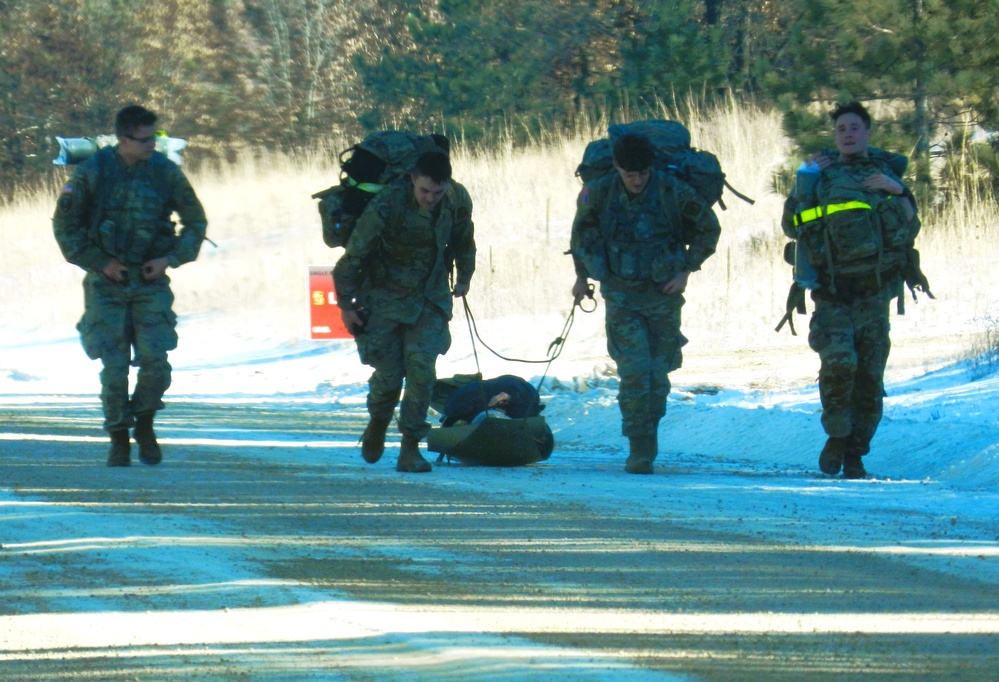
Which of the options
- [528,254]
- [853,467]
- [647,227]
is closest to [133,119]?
[647,227]

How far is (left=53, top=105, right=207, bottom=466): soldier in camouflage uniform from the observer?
864cm

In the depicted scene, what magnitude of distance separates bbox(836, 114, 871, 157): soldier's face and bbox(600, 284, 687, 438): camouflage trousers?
1.28 metres

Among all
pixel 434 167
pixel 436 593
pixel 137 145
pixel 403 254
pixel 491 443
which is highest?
pixel 137 145

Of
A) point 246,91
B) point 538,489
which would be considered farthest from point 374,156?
point 246,91

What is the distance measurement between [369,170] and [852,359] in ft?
9.42

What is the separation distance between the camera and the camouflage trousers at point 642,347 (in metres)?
8.95

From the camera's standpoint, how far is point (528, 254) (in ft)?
77.2

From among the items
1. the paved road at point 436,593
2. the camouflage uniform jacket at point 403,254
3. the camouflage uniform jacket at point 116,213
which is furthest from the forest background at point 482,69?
the paved road at point 436,593

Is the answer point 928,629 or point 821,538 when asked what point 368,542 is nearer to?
point 821,538

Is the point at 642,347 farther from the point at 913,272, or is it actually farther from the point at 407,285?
the point at 913,272

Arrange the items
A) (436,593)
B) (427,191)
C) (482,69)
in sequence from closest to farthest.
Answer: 1. (436,593)
2. (427,191)
3. (482,69)

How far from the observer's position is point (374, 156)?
8.73m

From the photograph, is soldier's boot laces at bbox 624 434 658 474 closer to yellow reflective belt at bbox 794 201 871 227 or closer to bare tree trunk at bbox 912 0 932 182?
yellow reflective belt at bbox 794 201 871 227

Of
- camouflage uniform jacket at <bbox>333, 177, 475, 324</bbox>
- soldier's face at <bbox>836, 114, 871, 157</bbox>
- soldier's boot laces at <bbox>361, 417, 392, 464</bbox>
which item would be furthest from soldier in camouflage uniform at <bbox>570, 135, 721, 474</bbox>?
soldier's boot laces at <bbox>361, 417, 392, 464</bbox>
